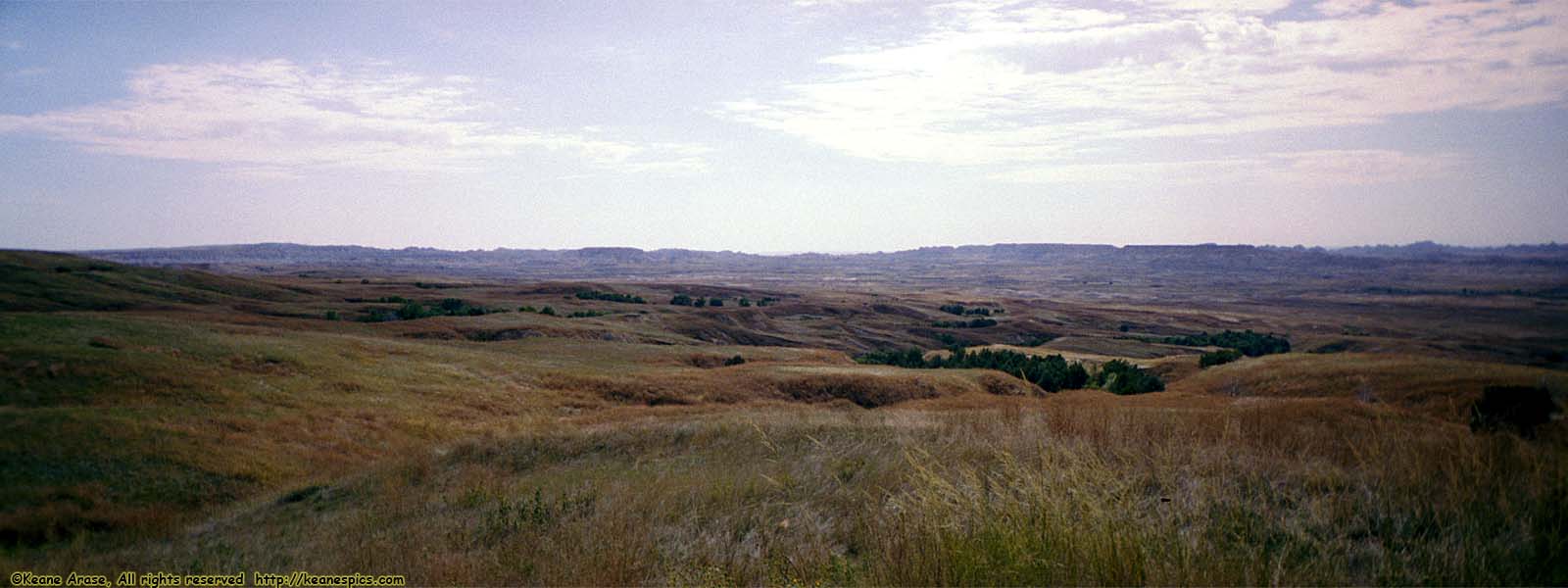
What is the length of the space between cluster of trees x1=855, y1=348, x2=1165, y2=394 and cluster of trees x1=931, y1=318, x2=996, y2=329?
40.0m

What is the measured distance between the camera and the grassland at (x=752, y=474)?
4.96 m

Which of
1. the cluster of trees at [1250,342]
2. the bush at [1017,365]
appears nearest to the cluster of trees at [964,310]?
the bush at [1017,365]

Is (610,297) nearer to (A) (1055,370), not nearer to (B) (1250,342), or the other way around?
(A) (1055,370)

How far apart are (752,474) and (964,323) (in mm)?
94956

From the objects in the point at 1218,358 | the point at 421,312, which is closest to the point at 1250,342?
the point at 1218,358

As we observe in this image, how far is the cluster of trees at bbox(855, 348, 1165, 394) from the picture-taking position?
111 ft

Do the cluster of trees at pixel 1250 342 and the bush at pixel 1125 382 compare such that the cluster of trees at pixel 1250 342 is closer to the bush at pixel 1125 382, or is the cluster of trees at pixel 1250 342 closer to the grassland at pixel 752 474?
the grassland at pixel 752 474

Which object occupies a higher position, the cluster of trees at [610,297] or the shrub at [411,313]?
the shrub at [411,313]

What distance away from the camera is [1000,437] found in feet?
31.3

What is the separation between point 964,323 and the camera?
333ft

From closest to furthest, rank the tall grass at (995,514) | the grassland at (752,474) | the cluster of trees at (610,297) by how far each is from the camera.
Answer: the tall grass at (995,514)
the grassland at (752,474)
the cluster of trees at (610,297)

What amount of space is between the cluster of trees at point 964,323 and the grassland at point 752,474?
6556 centimetres

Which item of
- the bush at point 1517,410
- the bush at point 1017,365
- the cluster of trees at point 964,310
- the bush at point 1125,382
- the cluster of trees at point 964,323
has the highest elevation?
the bush at point 1517,410

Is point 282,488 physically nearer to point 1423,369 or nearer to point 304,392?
point 304,392
